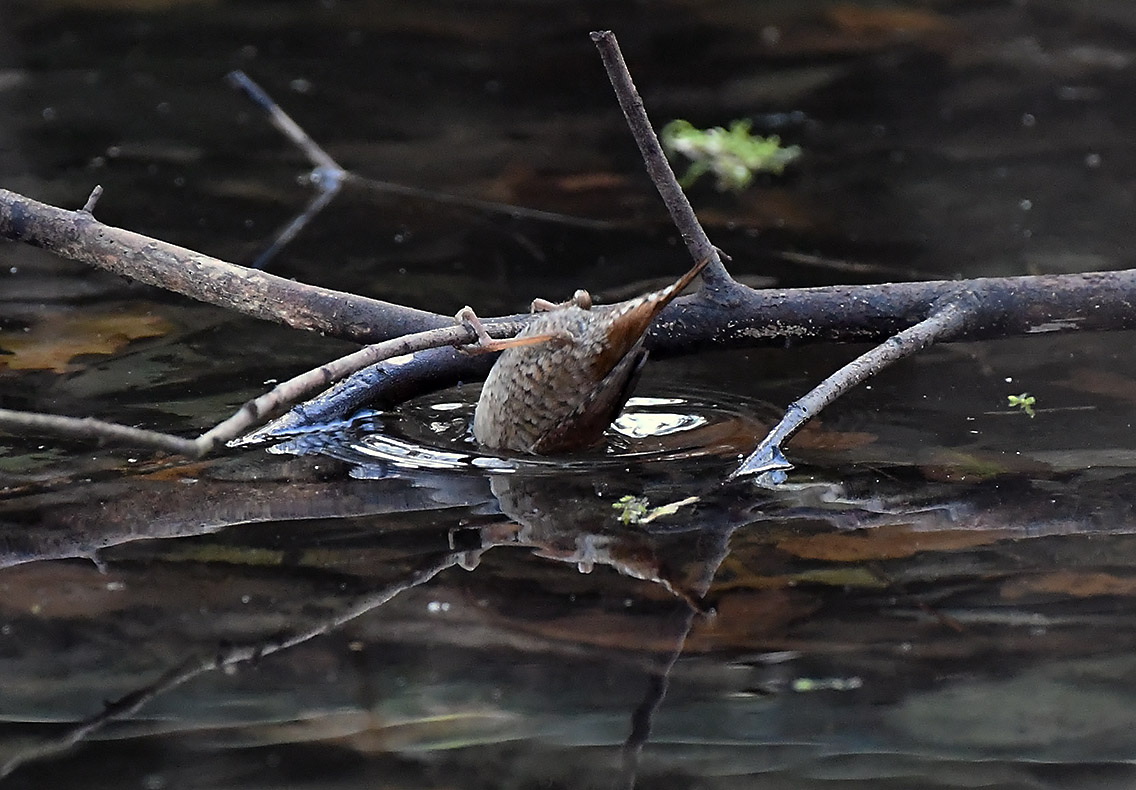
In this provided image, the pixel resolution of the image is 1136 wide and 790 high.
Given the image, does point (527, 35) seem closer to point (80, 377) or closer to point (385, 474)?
point (80, 377)

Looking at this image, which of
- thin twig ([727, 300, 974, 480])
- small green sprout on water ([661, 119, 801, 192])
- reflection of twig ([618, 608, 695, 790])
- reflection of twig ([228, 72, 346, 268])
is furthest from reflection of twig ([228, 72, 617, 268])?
reflection of twig ([618, 608, 695, 790])

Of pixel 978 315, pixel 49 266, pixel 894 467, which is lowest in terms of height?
pixel 49 266

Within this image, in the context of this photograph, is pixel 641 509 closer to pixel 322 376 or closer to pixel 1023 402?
pixel 322 376

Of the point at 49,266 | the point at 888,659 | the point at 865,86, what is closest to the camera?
Result: the point at 888,659

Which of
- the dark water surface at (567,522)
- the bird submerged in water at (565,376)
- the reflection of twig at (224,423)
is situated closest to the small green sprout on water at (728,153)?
the dark water surface at (567,522)

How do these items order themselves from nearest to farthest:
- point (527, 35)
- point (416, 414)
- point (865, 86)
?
1. point (416, 414)
2. point (865, 86)
3. point (527, 35)

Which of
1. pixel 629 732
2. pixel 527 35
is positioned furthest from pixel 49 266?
pixel 527 35
